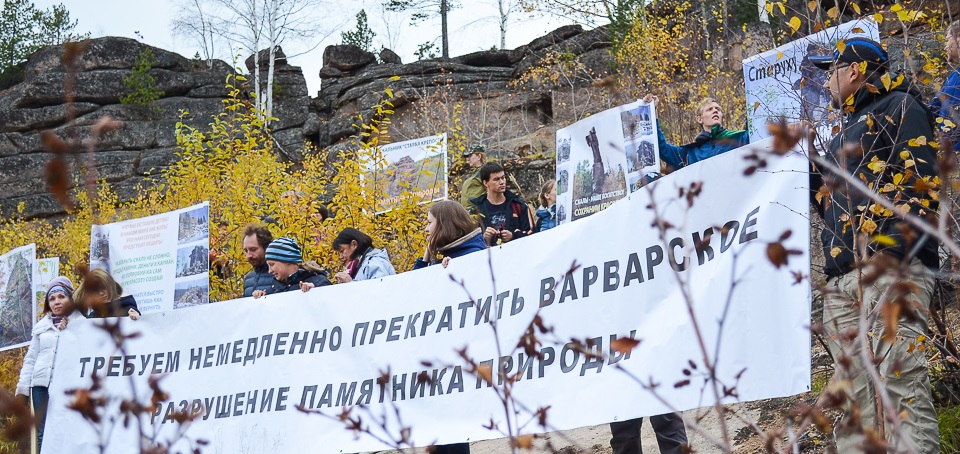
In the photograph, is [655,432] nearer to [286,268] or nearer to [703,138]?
[703,138]

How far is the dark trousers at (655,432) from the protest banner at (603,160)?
1.76m

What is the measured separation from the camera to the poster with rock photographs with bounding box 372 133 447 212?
34.8 ft

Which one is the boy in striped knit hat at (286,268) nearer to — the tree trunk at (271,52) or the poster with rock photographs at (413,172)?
the poster with rock photographs at (413,172)

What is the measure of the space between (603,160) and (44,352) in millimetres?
4564

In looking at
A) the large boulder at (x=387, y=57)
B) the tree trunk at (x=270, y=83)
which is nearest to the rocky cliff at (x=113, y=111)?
the tree trunk at (x=270, y=83)

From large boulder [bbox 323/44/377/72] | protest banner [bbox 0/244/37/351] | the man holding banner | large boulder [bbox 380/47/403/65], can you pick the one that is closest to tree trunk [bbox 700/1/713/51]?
the man holding banner

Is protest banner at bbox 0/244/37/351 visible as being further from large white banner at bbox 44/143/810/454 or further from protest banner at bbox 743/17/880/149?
protest banner at bbox 743/17/880/149

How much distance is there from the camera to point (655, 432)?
197 inches

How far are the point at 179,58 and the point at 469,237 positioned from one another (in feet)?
113

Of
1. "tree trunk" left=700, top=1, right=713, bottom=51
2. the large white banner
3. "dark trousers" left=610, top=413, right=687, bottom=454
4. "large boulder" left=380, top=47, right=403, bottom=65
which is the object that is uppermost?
"large boulder" left=380, top=47, right=403, bottom=65

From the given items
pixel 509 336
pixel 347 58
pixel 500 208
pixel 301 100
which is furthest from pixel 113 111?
pixel 509 336

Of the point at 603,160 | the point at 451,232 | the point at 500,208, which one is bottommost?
the point at 451,232

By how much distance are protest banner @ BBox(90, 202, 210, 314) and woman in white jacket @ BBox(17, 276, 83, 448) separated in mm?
488

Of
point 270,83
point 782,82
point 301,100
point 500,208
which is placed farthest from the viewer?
point 270,83
